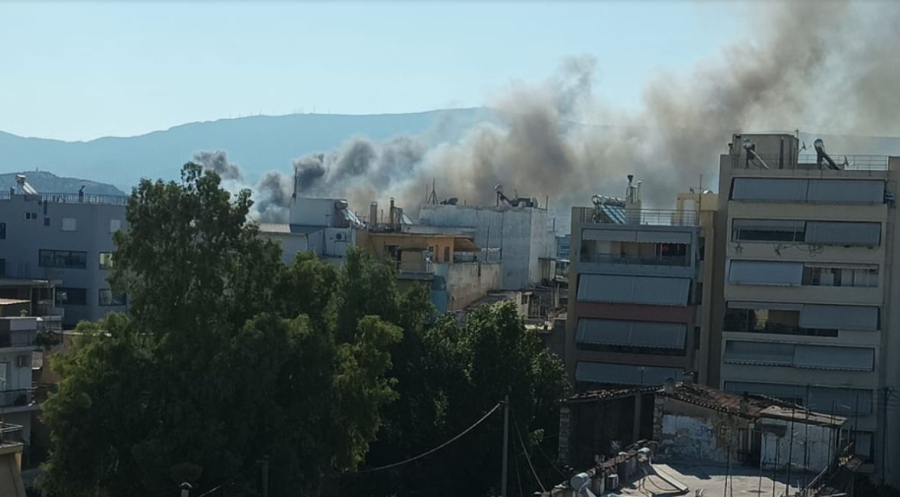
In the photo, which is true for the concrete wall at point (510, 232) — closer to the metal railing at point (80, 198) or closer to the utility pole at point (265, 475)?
the metal railing at point (80, 198)

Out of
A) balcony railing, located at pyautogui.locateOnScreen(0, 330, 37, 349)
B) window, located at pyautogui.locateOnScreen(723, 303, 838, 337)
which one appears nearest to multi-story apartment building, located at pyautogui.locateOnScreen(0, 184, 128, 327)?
balcony railing, located at pyautogui.locateOnScreen(0, 330, 37, 349)

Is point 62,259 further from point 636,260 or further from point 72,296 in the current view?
point 636,260

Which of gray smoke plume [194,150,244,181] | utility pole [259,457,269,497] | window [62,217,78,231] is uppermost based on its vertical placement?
gray smoke plume [194,150,244,181]

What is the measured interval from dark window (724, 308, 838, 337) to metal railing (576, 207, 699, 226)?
3.79 m

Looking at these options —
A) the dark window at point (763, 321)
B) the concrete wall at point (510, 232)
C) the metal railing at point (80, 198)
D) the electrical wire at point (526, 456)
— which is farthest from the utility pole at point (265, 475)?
the concrete wall at point (510, 232)

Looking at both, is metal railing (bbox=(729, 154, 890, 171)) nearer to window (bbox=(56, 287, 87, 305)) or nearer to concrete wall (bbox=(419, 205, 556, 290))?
concrete wall (bbox=(419, 205, 556, 290))

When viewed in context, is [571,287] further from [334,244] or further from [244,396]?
[244,396]

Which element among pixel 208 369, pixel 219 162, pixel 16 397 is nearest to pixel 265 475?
pixel 208 369

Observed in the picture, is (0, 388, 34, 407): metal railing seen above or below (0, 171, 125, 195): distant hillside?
below

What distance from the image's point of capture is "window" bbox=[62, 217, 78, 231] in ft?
175

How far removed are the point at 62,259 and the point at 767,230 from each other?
2586 centimetres

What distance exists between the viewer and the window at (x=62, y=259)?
174 ft

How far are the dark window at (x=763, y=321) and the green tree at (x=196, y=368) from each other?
19831 millimetres

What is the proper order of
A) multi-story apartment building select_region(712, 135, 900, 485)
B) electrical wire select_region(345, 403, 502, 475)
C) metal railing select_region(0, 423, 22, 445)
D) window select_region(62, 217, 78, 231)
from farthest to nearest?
window select_region(62, 217, 78, 231), multi-story apartment building select_region(712, 135, 900, 485), electrical wire select_region(345, 403, 502, 475), metal railing select_region(0, 423, 22, 445)
